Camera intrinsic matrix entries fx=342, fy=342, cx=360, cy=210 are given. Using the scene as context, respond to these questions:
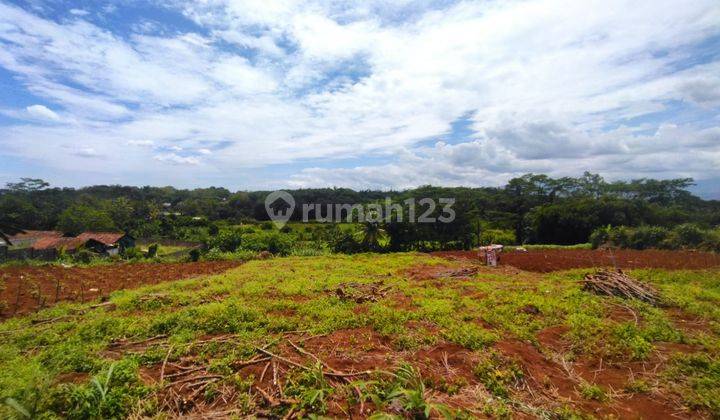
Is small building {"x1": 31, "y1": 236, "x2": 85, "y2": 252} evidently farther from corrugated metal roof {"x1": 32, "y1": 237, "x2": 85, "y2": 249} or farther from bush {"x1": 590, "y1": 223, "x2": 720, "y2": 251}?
bush {"x1": 590, "y1": 223, "x2": 720, "y2": 251}

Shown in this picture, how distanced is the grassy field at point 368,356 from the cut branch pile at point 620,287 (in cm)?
39

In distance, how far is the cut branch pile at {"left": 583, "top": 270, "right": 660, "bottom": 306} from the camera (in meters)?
7.35

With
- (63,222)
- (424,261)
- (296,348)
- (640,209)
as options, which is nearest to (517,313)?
(296,348)

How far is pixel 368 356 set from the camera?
4.77 meters

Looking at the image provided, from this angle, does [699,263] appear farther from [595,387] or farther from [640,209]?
[640,209]

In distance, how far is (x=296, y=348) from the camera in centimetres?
498

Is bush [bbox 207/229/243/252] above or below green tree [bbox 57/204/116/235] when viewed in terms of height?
below

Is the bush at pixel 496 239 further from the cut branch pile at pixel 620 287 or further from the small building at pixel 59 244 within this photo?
the small building at pixel 59 244

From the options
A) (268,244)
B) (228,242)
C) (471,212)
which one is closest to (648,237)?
(471,212)

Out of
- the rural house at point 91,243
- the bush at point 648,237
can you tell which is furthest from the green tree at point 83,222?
the bush at point 648,237

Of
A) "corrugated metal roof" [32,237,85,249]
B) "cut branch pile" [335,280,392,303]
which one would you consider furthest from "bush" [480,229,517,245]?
"corrugated metal roof" [32,237,85,249]

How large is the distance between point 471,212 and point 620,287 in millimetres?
19149

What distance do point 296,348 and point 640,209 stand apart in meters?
36.2

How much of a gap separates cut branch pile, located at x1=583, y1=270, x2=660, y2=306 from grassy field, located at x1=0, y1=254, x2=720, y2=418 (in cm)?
39
